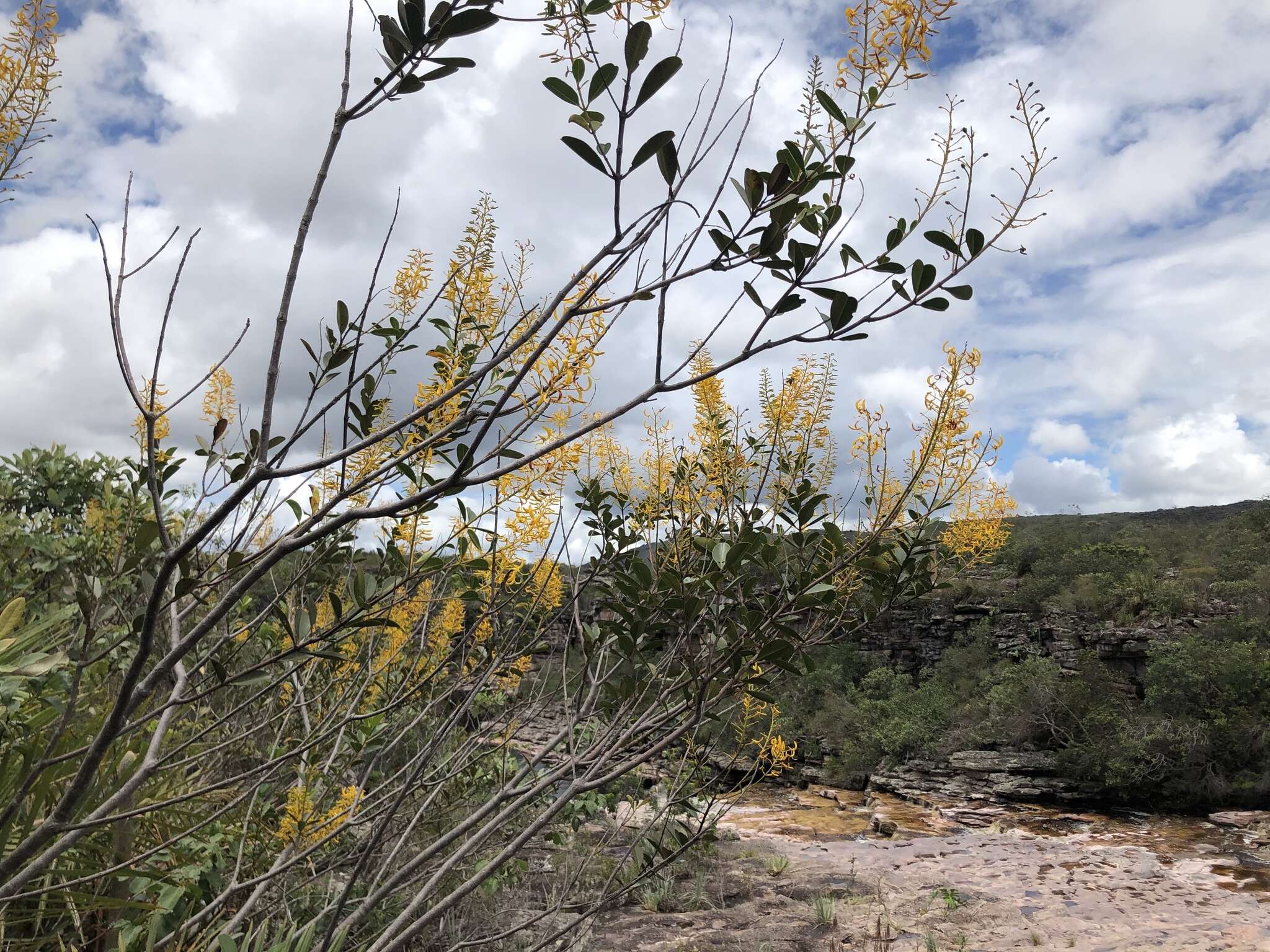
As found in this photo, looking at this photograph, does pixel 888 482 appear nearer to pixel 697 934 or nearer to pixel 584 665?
pixel 584 665

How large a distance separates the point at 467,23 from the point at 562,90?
173mm

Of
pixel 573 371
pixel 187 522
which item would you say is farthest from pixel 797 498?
pixel 187 522

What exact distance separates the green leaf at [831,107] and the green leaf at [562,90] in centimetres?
42

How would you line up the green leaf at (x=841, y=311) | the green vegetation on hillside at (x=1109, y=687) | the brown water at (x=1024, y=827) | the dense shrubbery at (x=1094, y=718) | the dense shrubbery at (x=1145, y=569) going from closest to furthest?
the green leaf at (x=841, y=311)
the brown water at (x=1024, y=827)
the dense shrubbery at (x=1094, y=718)
the green vegetation on hillside at (x=1109, y=687)
the dense shrubbery at (x=1145, y=569)

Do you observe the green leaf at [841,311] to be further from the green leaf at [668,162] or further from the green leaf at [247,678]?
the green leaf at [247,678]

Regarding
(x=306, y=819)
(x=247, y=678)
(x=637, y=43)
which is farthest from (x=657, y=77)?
(x=306, y=819)

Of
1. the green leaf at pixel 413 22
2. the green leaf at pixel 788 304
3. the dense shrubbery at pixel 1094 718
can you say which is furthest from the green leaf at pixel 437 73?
the dense shrubbery at pixel 1094 718

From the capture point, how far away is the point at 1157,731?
12539 millimetres

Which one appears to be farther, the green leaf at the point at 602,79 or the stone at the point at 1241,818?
the stone at the point at 1241,818

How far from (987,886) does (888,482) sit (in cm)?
737

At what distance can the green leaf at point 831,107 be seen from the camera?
4.23 ft

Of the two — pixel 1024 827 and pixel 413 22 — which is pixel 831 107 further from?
pixel 1024 827

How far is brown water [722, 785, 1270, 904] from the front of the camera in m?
9.36

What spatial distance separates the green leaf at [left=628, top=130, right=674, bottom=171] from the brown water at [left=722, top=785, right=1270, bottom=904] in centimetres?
1021
